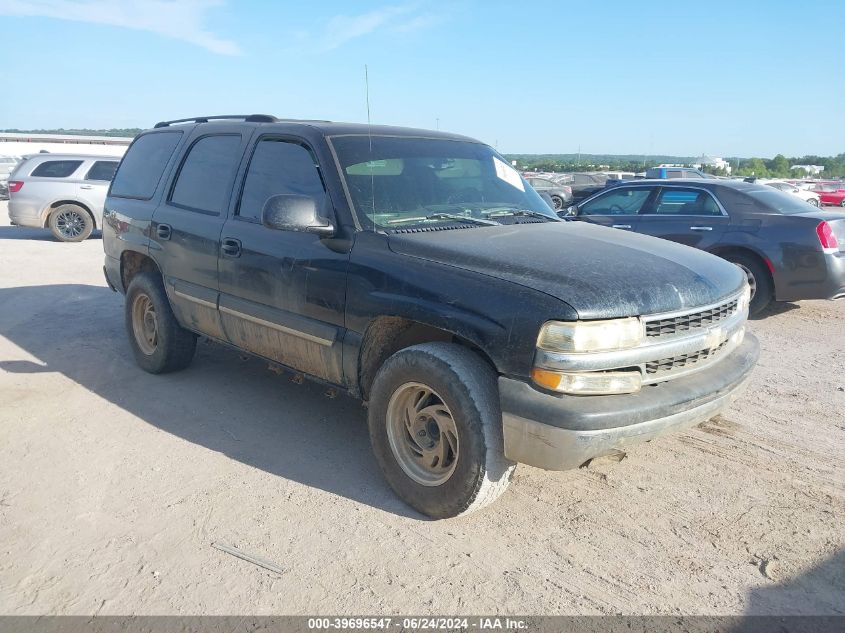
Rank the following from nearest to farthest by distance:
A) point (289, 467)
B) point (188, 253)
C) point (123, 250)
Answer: point (289, 467), point (188, 253), point (123, 250)

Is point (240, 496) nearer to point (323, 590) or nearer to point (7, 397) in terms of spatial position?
point (323, 590)

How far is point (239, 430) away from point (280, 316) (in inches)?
35.3

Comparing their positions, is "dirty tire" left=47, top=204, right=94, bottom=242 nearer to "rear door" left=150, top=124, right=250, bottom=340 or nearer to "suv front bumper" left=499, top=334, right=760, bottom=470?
"rear door" left=150, top=124, right=250, bottom=340

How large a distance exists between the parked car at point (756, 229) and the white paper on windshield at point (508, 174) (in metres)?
4.06

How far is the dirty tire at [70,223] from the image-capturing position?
46.7 ft

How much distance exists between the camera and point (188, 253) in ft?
16.1

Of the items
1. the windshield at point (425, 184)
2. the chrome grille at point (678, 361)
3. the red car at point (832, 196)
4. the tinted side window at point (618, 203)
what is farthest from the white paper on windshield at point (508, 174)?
the red car at point (832, 196)

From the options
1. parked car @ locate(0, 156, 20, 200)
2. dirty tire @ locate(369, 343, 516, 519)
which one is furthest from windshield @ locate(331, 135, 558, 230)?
parked car @ locate(0, 156, 20, 200)

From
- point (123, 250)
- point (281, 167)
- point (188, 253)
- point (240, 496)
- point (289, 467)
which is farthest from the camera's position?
point (123, 250)

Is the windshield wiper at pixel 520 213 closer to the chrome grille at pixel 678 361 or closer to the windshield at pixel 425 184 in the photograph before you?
the windshield at pixel 425 184

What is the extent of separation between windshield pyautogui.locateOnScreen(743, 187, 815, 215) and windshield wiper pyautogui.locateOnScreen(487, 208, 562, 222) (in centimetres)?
450

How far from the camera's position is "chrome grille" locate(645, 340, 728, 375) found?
3.19 meters

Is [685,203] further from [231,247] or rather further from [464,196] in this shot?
[231,247]

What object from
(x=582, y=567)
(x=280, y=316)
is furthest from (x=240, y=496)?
(x=582, y=567)
